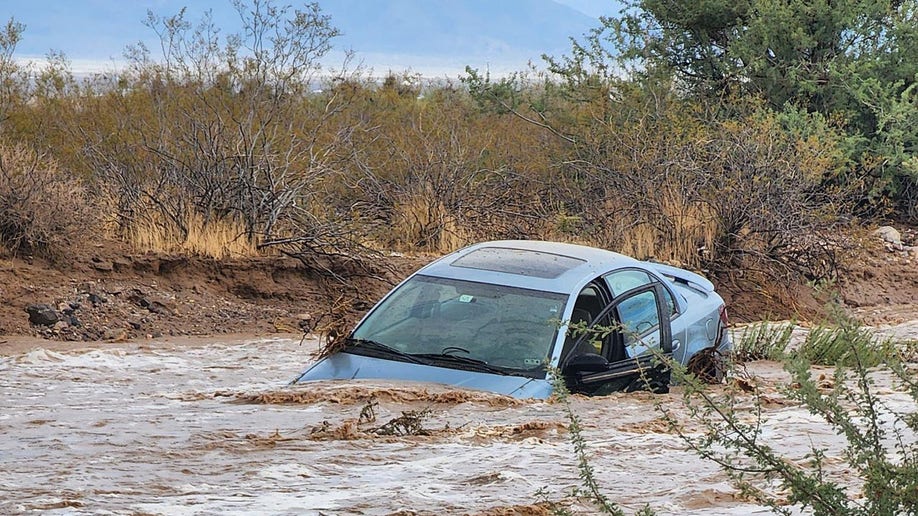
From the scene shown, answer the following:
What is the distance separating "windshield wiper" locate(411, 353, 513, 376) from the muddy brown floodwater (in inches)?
10.3

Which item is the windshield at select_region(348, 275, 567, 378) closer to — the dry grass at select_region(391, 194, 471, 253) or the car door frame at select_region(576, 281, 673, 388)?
the car door frame at select_region(576, 281, 673, 388)

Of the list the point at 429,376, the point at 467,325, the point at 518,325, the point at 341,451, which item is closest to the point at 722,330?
Result: the point at 518,325

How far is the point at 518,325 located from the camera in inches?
315

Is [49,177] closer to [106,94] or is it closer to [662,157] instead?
[662,157]

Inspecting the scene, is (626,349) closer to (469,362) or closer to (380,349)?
(469,362)

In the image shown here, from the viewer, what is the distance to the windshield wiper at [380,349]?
7848 millimetres

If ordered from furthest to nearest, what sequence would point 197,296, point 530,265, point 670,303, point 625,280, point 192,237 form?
point 192,237 < point 197,296 < point 670,303 < point 625,280 < point 530,265

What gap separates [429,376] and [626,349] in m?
1.45

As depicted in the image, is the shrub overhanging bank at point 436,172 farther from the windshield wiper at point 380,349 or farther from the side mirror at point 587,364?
the side mirror at point 587,364

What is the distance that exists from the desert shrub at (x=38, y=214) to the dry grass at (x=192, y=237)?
0.66m

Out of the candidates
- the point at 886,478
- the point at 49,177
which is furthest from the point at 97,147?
the point at 886,478

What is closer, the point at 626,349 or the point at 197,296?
the point at 626,349

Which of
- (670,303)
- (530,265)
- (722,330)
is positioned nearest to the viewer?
(530,265)

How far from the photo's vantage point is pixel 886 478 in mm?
3990
